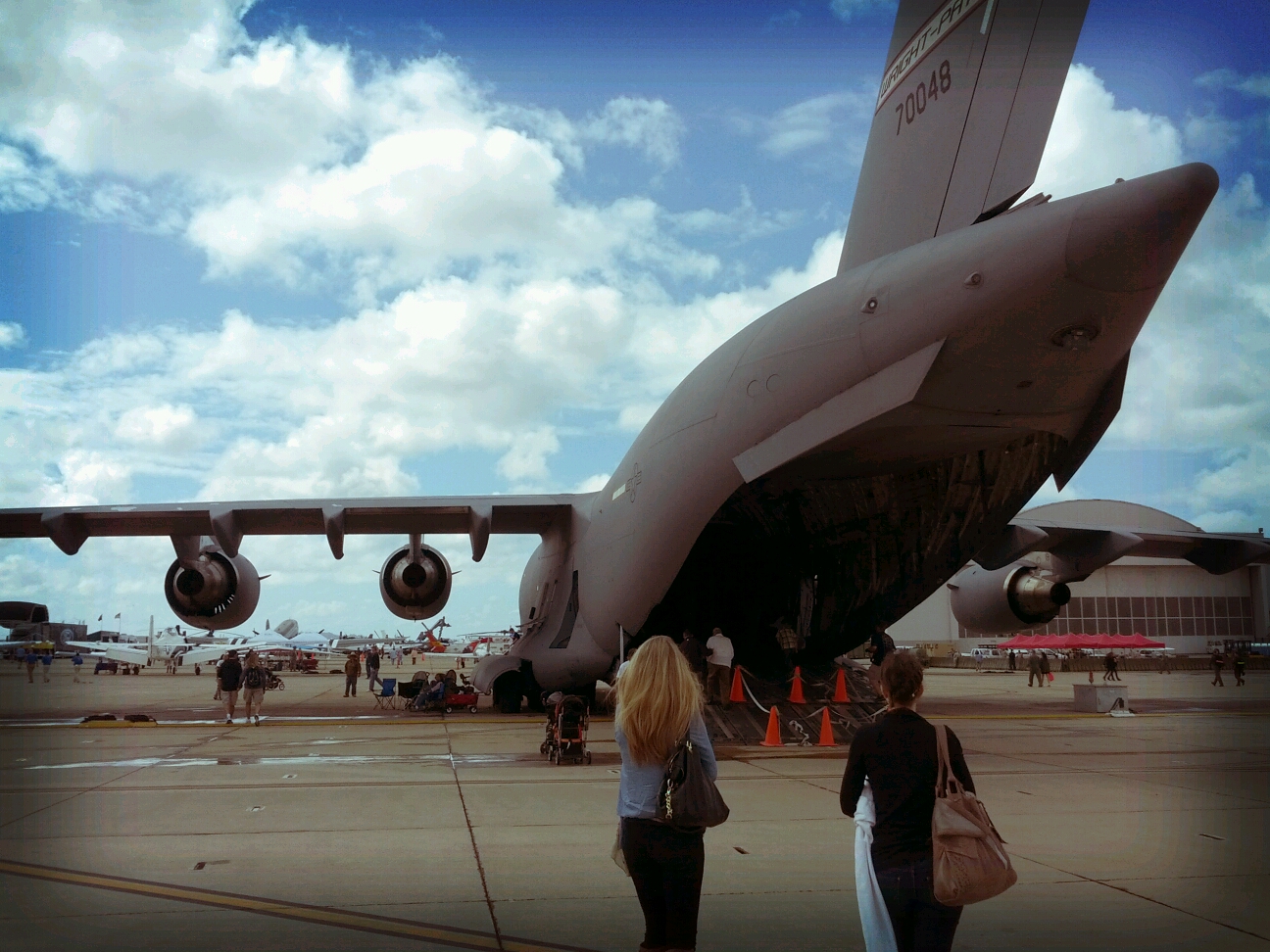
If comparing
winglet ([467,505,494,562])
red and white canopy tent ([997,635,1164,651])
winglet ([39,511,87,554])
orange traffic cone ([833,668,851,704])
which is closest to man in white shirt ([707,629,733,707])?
orange traffic cone ([833,668,851,704])

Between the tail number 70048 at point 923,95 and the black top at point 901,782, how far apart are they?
7.31m

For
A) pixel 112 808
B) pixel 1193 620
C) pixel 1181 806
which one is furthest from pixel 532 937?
pixel 1193 620

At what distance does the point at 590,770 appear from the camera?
32.6 ft

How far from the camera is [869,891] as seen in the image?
3.14 meters

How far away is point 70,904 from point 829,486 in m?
8.33

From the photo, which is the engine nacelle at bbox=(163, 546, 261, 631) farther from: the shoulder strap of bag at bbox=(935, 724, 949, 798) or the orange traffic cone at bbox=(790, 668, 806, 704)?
the shoulder strap of bag at bbox=(935, 724, 949, 798)

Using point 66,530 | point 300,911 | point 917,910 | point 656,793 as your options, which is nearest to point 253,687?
point 66,530

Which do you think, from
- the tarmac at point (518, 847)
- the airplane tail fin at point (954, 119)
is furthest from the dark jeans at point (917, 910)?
the airplane tail fin at point (954, 119)

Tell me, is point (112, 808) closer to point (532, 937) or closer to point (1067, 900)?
point (532, 937)

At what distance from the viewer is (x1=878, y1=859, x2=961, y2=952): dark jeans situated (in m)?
3.01

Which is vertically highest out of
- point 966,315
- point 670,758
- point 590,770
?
point 966,315

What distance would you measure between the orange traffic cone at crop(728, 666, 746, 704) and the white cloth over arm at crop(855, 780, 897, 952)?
928 centimetres

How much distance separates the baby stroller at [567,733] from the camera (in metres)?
10.3

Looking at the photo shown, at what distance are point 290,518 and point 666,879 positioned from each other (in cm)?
1547
